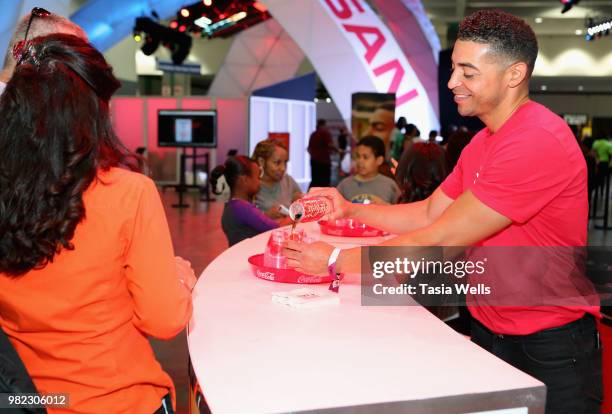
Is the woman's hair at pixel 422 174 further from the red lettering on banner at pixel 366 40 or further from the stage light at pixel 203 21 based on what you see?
the stage light at pixel 203 21

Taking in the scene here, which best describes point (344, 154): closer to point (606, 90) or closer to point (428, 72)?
point (428, 72)

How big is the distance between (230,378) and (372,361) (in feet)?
1.15

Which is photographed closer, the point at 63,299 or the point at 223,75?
the point at 63,299

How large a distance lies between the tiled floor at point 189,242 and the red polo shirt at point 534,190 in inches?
81.9

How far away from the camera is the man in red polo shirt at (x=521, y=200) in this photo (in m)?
1.69

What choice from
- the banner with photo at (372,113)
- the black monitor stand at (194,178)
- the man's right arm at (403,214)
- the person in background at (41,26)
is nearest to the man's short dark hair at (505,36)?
the man's right arm at (403,214)

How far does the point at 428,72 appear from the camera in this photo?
16.2 metres

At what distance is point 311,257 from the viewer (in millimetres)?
2027

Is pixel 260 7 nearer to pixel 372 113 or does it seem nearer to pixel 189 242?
pixel 372 113

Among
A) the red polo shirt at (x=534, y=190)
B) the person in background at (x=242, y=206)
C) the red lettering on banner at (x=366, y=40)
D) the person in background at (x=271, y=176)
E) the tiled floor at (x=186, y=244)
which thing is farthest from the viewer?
the red lettering on banner at (x=366, y=40)

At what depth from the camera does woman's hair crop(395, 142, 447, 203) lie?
3378 millimetres

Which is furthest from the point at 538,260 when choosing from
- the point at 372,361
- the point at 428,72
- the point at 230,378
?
the point at 428,72

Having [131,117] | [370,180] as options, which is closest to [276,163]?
[370,180]

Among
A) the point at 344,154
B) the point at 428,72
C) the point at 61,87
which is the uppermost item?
the point at 428,72
